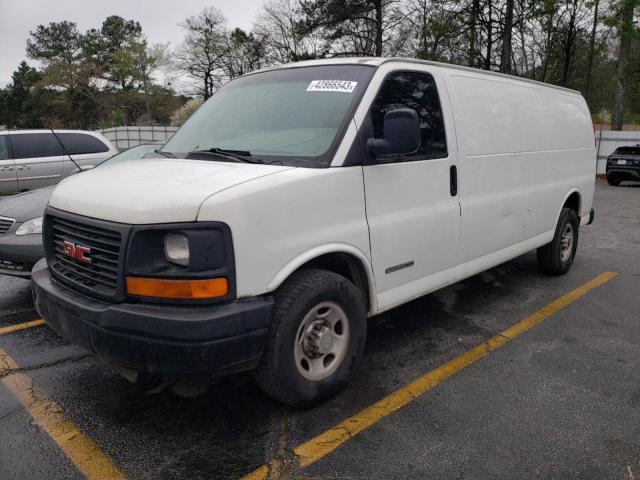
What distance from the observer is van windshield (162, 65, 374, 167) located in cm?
313

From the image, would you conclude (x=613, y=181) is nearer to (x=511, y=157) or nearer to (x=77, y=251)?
(x=511, y=157)

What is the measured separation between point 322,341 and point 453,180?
1.62 m

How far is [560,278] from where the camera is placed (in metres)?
5.97

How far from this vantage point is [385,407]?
314 cm

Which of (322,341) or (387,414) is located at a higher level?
(322,341)

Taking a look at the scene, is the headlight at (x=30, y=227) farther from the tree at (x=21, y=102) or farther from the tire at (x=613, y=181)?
the tree at (x=21, y=102)

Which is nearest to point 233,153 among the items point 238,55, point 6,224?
point 6,224

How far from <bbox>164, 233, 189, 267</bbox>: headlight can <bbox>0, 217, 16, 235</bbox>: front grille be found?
321 cm

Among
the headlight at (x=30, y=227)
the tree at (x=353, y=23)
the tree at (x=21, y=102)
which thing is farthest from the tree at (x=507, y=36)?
the tree at (x=21, y=102)

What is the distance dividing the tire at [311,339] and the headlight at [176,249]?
541 mm

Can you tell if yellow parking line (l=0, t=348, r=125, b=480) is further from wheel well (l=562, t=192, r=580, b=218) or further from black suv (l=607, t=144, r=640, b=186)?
black suv (l=607, t=144, r=640, b=186)

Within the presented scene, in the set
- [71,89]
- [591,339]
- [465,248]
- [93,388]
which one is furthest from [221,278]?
[71,89]

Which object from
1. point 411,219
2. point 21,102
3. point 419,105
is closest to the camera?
point 411,219

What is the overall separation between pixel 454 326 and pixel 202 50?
43.4 metres
